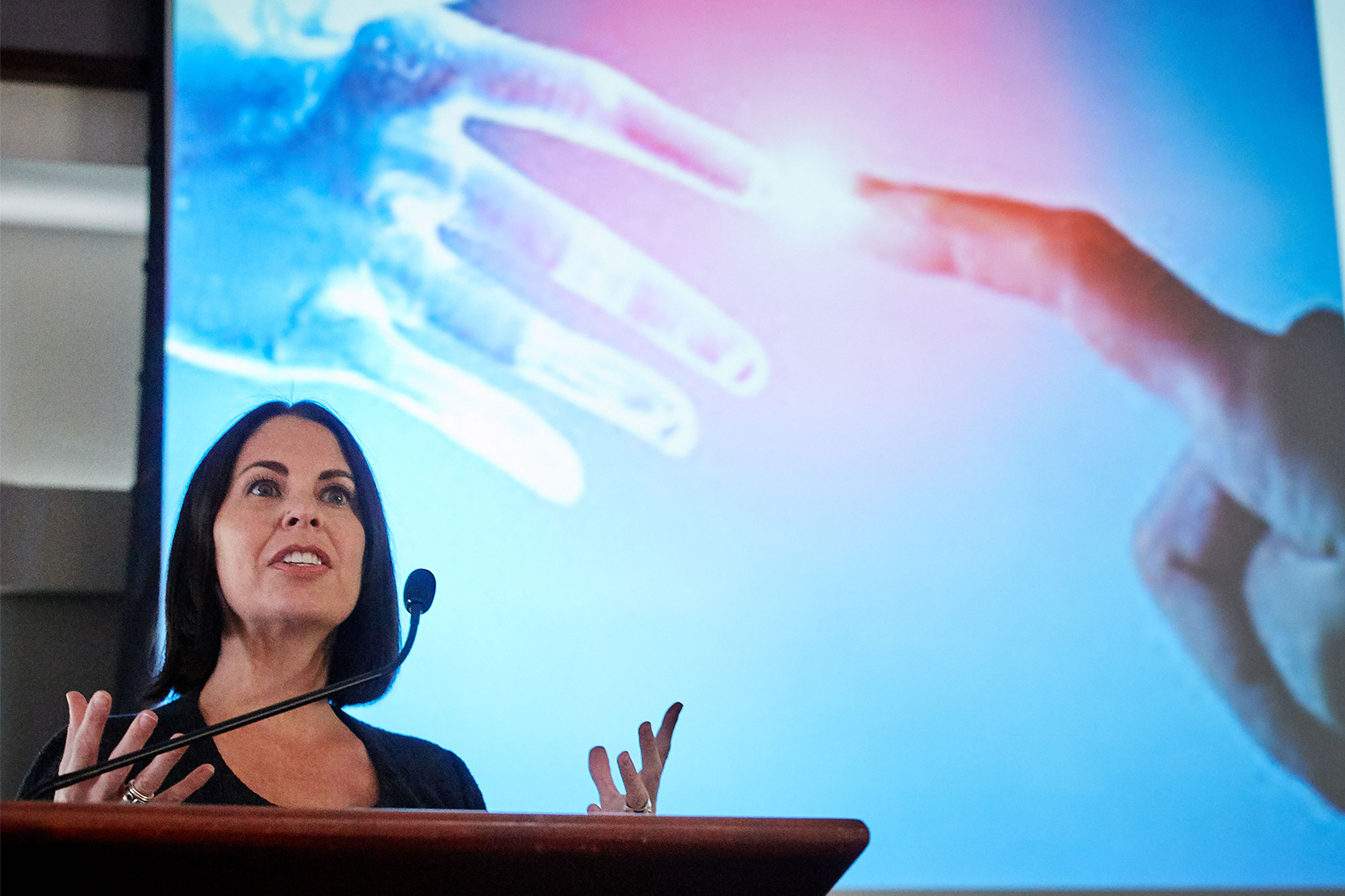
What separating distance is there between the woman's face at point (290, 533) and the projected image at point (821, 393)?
587mm

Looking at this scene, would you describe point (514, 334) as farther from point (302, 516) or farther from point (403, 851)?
point (403, 851)

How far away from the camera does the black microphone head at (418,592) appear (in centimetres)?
108

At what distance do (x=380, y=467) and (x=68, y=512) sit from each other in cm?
60

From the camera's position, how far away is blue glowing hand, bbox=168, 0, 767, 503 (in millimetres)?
2240

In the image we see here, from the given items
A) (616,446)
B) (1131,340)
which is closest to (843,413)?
(616,446)

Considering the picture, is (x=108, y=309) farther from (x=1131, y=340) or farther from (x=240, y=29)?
(x=1131, y=340)

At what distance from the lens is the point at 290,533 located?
1.51 m

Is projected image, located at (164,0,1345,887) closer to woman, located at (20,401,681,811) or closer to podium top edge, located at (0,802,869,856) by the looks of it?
woman, located at (20,401,681,811)

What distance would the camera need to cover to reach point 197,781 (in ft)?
3.92

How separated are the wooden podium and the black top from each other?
0.55 meters

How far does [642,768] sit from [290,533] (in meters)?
0.57

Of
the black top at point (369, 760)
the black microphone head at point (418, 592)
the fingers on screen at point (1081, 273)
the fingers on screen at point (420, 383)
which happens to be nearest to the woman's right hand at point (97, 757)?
the black top at point (369, 760)

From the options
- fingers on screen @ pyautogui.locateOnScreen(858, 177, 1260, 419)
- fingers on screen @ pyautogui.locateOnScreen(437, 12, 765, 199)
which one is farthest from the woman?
fingers on screen @ pyautogui.locateOnScreen(858, 177, 1260, 419)

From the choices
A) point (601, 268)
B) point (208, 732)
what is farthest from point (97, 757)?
point (601, 268)
